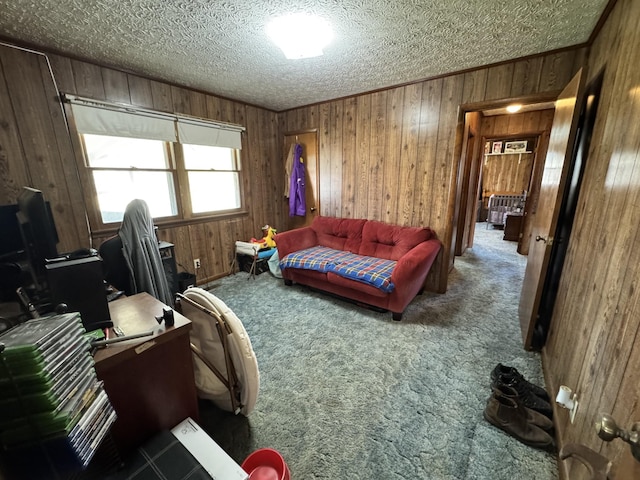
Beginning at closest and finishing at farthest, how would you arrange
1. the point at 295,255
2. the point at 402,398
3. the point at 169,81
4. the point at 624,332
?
the point at 624,332
the point at 402,398
the point at 169,81
the point at 295,255

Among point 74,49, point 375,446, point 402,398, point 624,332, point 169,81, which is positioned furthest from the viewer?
point 169,81

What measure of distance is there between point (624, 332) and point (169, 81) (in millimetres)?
3943

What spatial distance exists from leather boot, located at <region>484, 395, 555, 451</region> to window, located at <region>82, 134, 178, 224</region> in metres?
3.53

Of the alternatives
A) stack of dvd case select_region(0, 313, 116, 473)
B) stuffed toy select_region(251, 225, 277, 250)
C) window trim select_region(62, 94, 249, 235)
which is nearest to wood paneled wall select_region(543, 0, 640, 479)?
stack of dvd case select_region(0, 313, 116, 473)

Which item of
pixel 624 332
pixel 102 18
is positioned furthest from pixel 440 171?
pixel 102 18

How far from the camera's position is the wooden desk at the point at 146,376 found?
3.27ft

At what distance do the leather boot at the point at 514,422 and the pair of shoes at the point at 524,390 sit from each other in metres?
0.09

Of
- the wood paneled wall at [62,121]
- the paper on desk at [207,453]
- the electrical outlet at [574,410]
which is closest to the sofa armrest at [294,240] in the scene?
the wood paneled wall at [62,121]

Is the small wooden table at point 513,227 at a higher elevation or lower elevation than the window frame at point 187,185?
lower

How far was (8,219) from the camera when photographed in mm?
1137

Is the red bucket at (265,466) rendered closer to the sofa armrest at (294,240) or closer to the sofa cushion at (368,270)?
the sofa cushion at (368,270)

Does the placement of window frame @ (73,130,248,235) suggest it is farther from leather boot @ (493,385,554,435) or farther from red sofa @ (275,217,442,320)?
leather boot @ (493,385,554,435)

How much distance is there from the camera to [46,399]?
1.98 feet

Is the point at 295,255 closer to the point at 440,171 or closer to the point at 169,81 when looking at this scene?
the point at 440,171
